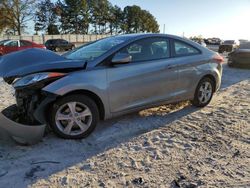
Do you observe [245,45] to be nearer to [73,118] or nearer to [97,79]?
[97,79]

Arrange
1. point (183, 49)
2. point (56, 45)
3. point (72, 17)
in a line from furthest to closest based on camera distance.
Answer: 1. point (72, 17)
2. point (56, 45)
3. point (183, 49)

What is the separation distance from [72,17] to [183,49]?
61374mm

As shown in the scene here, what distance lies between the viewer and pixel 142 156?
4348 mm

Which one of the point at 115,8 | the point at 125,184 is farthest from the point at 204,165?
the point at 115,8

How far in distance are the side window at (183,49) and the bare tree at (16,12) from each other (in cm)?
4619

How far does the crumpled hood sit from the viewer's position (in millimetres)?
4688

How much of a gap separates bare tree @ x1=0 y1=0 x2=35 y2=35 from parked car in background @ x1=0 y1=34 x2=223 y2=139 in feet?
153

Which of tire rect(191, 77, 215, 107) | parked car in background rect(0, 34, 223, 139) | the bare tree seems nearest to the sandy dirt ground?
parked car in background rect(0, 34, 223, 139)

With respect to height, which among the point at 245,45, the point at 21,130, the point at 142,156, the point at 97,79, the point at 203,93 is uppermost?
the point at 245,45

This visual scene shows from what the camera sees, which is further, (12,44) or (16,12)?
(16,12)

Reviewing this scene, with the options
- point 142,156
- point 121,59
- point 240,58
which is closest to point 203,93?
point 121,59

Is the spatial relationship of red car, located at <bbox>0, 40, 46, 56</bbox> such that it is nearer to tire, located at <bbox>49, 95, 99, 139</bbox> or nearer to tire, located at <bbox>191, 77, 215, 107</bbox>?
tire, located at <bbox>191, 77, 215, 107</bbox>

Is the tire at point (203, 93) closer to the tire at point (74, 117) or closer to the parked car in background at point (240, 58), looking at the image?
the tire at point (74, 117)

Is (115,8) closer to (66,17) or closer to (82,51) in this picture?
(66,17)
